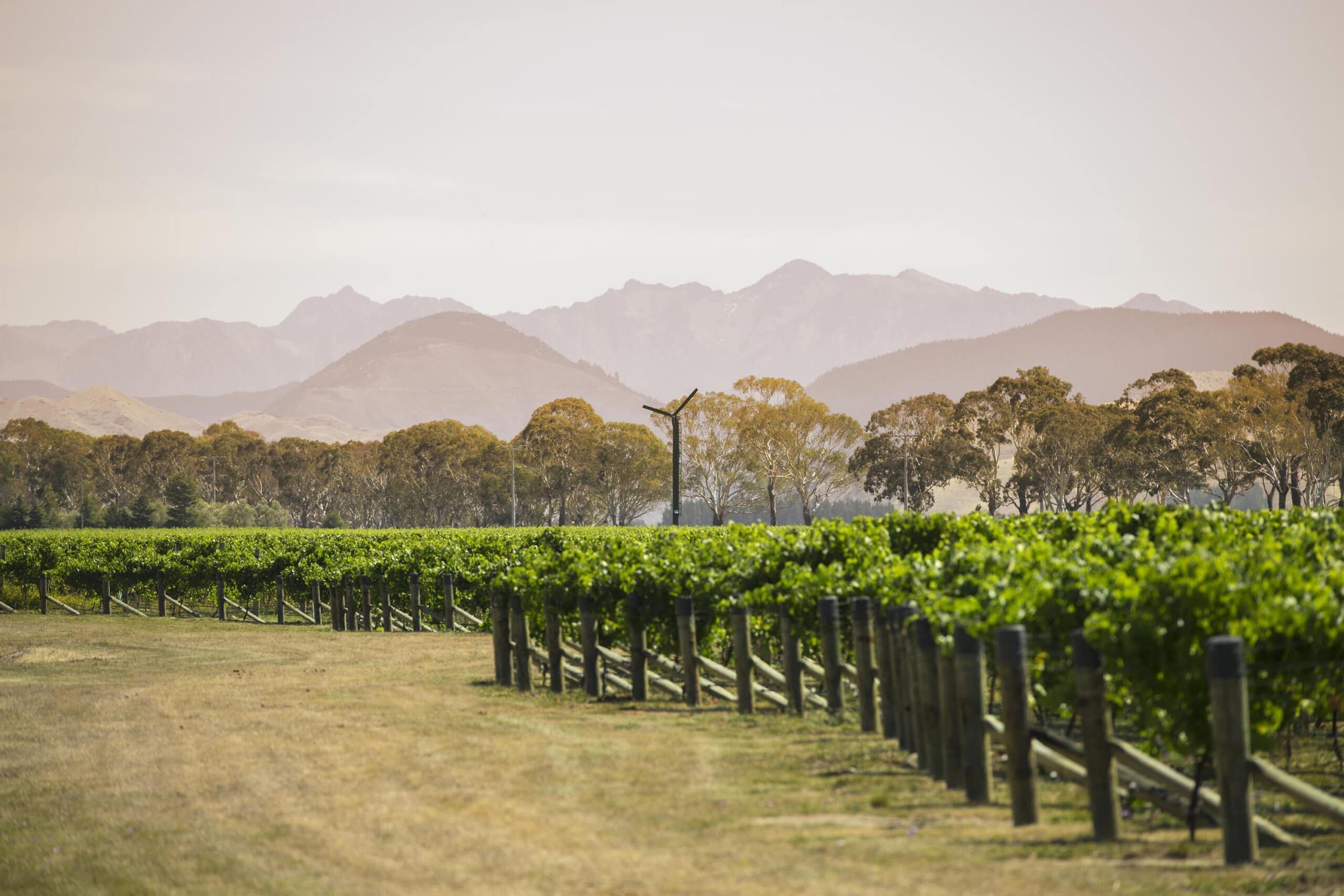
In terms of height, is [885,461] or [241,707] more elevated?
[885,461]

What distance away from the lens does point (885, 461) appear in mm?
96625

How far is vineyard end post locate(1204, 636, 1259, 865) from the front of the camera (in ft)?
20.0

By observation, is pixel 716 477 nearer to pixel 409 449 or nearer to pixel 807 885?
pixel 409 449

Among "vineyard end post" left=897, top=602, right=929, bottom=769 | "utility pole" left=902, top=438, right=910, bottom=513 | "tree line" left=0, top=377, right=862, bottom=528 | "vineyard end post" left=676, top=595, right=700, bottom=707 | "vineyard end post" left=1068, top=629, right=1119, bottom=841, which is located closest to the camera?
"vineyard end post" left=1068, top=629, right=1119, bottom=841

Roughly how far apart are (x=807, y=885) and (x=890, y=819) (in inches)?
58.4

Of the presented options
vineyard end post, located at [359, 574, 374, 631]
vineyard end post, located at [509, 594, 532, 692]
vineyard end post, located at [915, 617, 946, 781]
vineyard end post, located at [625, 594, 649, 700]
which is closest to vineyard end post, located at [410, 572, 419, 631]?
vineyard end post, located at [359, 574, 374, 631]

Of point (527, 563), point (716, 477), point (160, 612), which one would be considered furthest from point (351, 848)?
point (716, 477)

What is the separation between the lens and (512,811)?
8.24 meters

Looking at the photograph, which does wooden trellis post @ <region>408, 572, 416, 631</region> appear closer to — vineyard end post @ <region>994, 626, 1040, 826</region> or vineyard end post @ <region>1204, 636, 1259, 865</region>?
vineyard end post @ <region>994, 626, 1040, 826</region>

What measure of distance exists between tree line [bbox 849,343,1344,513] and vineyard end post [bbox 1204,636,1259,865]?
219ft

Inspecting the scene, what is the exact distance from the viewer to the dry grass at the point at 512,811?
6508mm

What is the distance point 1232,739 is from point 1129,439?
8044 cm

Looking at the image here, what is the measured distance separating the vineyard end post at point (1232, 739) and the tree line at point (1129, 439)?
66672 millimetres

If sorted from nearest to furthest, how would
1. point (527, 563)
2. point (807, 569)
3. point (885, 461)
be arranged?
point (807, 569)
point (527, 563)
point (885, 461)
